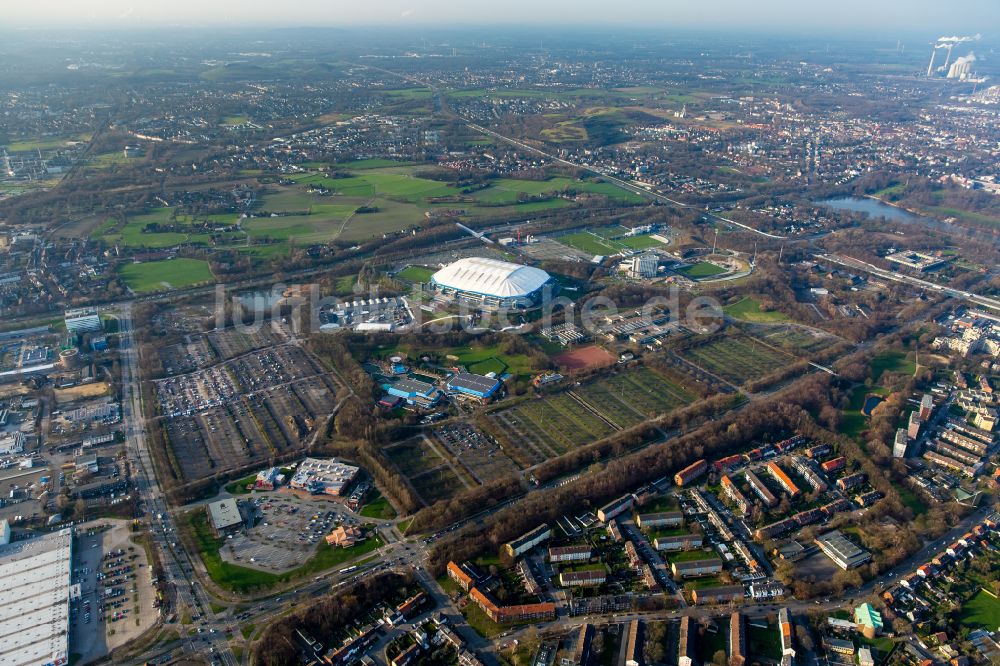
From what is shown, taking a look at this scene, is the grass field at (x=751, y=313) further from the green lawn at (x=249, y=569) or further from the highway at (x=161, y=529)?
the highway at (x=161, y=529)

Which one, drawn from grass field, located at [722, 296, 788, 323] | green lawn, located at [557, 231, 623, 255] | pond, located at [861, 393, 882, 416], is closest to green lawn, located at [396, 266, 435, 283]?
green lawn, located at [557, 231, 623, 255]

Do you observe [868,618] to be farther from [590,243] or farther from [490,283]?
[590,243]

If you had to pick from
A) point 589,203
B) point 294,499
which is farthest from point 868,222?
point 294,499

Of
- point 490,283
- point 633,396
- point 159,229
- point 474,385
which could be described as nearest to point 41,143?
point 159,229

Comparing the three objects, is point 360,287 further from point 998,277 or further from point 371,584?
point 998,277

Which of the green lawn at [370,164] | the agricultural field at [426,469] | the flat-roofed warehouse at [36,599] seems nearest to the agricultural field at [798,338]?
the agricultural field at [426,469]

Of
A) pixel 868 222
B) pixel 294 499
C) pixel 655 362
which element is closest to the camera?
pixel 294 499
